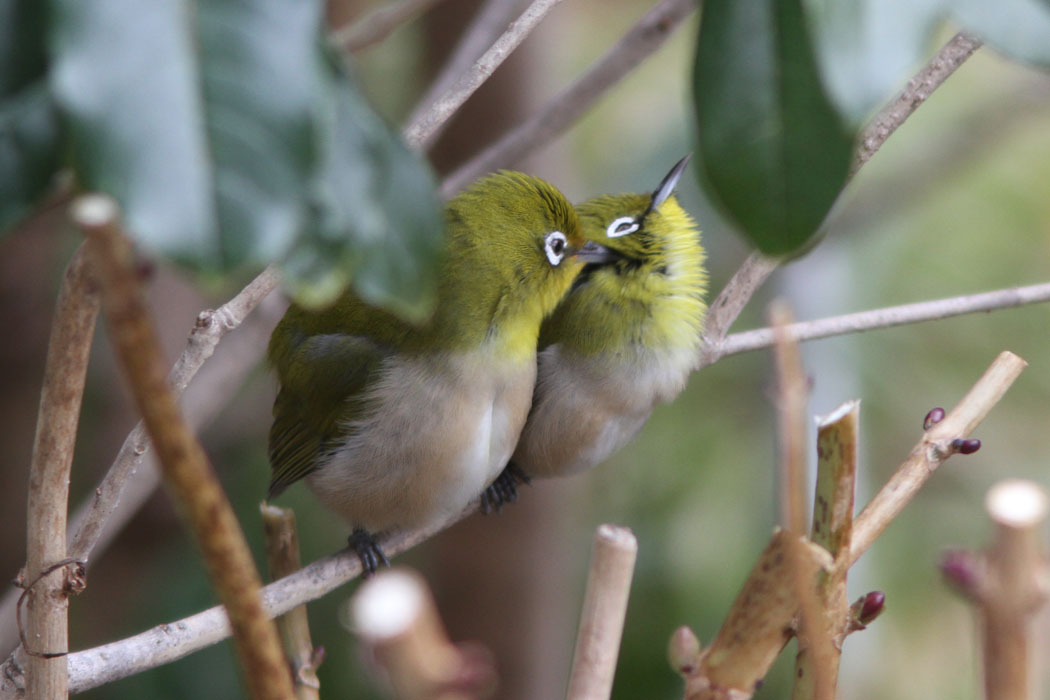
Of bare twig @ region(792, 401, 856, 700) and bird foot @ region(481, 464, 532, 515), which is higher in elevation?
bird foot @ region(481, 464, 532, 515)

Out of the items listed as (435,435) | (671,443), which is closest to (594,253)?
(435,435)

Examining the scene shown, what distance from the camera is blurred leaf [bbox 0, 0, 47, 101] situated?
0.67 m

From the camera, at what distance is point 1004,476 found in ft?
8.63

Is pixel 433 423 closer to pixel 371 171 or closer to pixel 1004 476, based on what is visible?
pixel 371 171

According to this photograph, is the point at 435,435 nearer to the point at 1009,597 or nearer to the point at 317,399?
the point at 317,399

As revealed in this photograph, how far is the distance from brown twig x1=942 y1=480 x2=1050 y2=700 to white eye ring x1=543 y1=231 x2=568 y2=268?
2.56 ft

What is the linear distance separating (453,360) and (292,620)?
0.37m

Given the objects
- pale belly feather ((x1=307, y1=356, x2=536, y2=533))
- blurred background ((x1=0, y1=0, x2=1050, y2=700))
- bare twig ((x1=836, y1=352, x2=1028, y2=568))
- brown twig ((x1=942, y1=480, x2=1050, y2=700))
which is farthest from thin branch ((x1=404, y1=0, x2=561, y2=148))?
blurred background ((x1=0, y1=0, x2=1050, y2=700))

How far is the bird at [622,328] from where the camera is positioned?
4.76 feet

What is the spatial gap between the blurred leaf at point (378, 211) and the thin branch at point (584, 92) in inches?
35.2

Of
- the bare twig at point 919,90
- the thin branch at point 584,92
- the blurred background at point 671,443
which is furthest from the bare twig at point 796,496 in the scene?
the blurred background at point 671,443

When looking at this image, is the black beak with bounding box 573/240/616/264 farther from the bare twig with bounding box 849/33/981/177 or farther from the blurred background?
the blurred background

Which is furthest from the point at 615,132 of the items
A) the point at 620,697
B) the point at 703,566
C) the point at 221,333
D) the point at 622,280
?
the point at 221,333

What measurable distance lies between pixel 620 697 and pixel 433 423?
1.13 meters
